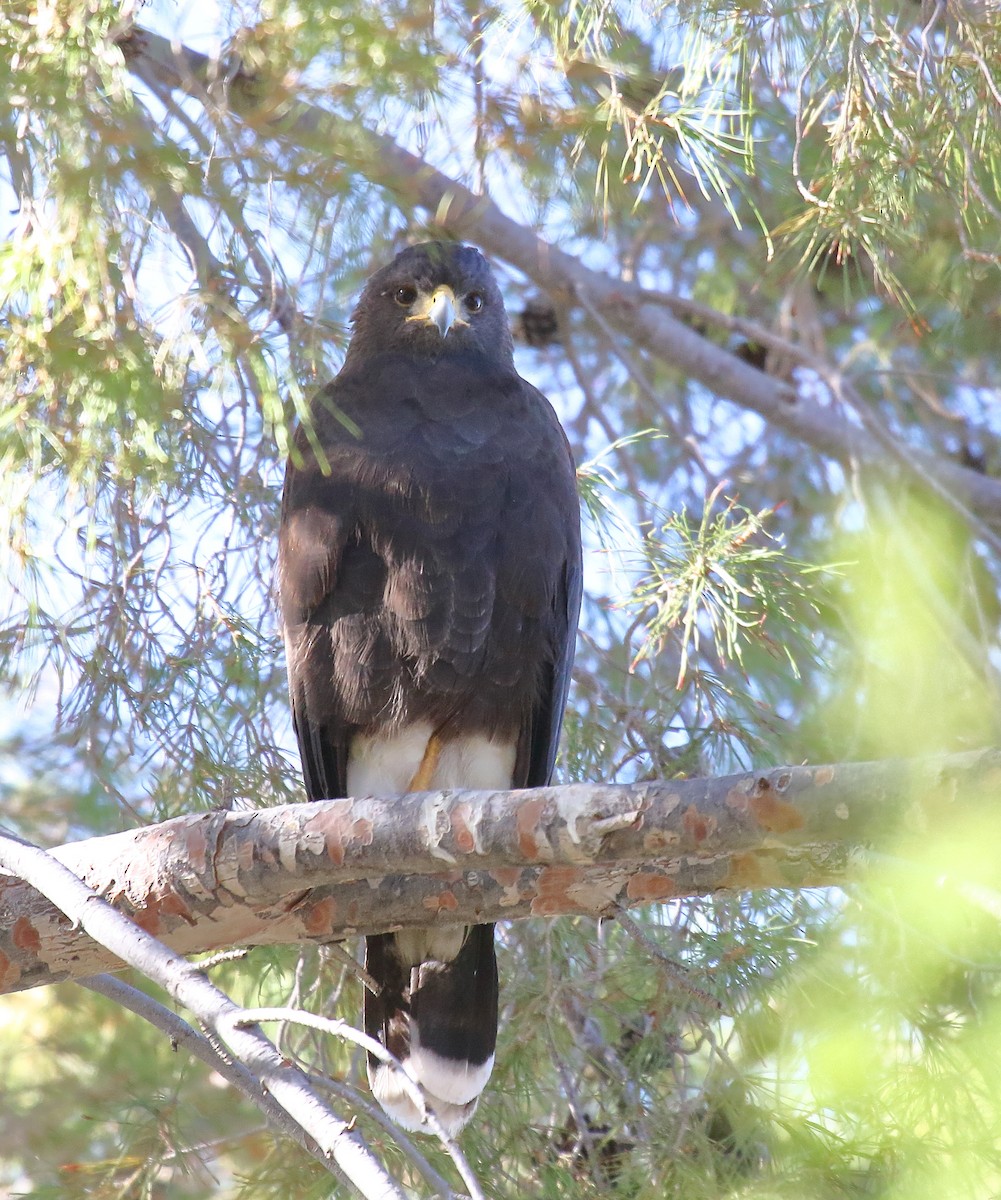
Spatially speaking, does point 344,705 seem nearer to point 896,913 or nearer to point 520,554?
point 520,554

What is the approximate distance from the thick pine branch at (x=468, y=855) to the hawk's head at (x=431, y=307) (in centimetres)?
150

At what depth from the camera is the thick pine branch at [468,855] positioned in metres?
1.93

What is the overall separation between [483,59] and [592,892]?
1.64m

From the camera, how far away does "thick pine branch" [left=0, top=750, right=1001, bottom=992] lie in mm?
1931

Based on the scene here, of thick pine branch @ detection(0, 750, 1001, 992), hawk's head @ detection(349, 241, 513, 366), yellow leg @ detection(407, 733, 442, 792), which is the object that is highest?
hawk's head @ detection(349, 241, 513, 366)

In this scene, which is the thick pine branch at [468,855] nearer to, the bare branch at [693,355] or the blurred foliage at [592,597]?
the blurred foliage at [592,597]

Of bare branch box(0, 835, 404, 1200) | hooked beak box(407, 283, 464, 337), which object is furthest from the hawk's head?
bare branch box(0, 835, 404, 1200)

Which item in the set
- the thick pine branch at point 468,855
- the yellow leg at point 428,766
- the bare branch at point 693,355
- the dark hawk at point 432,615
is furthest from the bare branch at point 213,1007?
the bare branch at point 693,355

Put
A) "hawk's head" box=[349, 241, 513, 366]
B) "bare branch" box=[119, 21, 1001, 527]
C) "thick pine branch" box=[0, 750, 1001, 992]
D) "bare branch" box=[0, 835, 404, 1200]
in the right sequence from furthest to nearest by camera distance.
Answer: "bare branch" box=[119, 21, 1001, 527] < "hawk's head" box=[349, 241, 513, 366] < "thick pine branch" box=[0, 750, 1001, 992] < "bare branch" box=[0, 835, 404, 1200]

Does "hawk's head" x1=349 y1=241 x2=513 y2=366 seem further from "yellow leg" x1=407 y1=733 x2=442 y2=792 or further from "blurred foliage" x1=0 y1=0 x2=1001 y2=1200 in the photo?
"yellow leg" x1=407 y1=733 x2=442 y2=792

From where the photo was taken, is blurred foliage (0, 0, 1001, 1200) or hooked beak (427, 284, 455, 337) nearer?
blurred foliage (0, 0, 1001, 1200)

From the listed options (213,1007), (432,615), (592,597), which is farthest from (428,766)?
(213,1007)

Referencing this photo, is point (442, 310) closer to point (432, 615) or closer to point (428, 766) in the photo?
point (432, 615)

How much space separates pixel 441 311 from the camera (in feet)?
11.2
